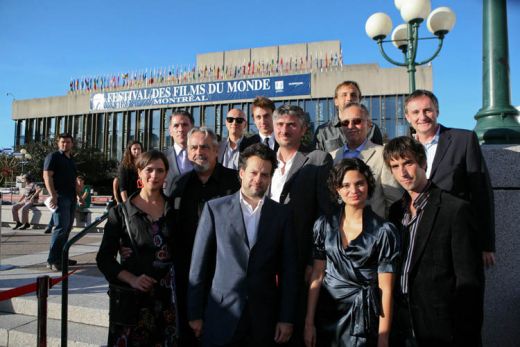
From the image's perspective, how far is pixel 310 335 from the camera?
2355mm

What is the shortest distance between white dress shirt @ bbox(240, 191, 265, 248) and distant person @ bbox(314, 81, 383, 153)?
1551 millimetres

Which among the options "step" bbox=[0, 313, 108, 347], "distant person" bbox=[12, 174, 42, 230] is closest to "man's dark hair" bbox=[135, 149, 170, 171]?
"step" bbox=[0, 313, 108, 347]

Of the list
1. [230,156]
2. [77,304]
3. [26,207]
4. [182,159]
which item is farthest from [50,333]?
[26,207]

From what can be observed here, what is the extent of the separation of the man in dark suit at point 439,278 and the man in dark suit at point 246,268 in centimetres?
69

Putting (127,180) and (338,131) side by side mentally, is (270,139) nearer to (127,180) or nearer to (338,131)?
(338,131)

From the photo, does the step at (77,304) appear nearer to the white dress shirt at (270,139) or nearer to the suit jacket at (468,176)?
the white dress shirt at (270,139)

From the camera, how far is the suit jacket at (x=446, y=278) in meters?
2.16

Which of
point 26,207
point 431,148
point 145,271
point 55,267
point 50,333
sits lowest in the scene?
point 50,333

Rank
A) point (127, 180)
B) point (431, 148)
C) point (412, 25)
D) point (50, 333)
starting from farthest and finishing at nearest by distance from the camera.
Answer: point (412, 25) → point (127, 180) → point (50, 333) → point (431, 148)

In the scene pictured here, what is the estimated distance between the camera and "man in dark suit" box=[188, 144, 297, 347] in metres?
2.32

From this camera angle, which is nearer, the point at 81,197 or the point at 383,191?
the point at 383,191

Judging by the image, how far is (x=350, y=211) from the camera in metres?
2.41

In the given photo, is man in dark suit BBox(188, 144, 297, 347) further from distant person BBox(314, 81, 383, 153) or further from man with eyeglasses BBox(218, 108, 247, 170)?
man with eyeglasses BBox(218, 108, 247, 170)

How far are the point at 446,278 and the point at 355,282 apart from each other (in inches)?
20.8
